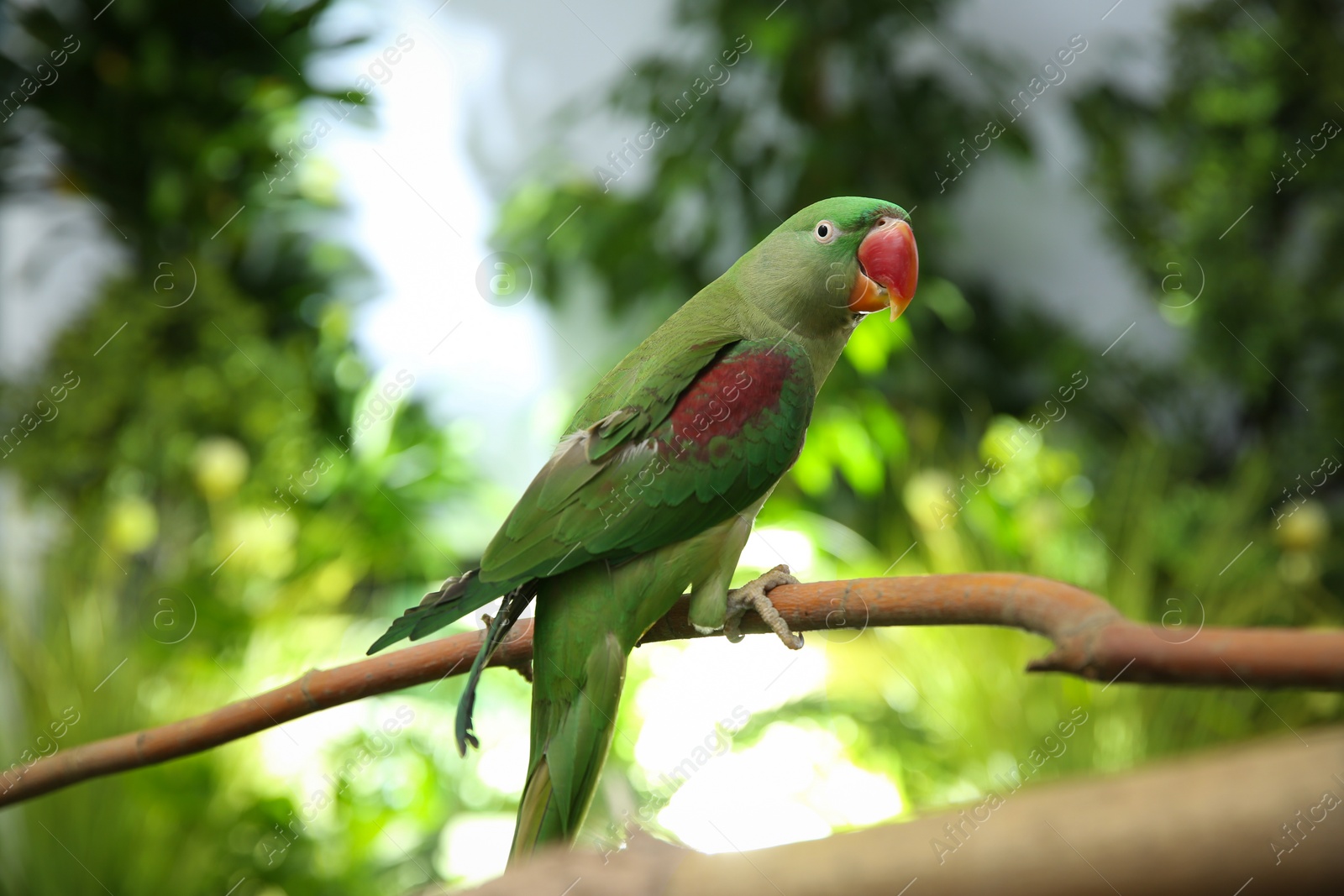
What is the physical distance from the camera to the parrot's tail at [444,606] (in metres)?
0.64

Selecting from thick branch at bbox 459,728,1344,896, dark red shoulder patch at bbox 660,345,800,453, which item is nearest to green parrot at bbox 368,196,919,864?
dark red shoulder patch at bbox 660,345,800,453

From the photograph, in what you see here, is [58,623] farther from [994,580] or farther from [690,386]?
[994,580]

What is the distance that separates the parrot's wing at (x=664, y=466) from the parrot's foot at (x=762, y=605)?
0.06m

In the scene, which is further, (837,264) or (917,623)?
(837,264)

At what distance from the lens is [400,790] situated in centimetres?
198

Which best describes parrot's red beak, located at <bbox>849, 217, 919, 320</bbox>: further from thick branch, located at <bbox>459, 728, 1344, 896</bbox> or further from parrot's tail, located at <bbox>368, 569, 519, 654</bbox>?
thick branch, located at <bbox>459, 728, 1344, 896</bbox>

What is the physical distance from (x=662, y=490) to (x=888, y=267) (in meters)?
0.27

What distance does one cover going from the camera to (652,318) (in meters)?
2.51

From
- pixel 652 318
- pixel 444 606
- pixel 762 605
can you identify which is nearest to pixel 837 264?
pixel 762 605

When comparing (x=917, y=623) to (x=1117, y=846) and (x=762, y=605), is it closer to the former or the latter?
(x=762, y=605)

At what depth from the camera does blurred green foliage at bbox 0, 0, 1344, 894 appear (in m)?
1.91

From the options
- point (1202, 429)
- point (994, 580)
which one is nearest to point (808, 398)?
point (994, 580)

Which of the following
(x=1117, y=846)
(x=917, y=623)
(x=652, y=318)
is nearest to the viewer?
(x=1117, y=846)

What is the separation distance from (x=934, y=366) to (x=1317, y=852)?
7.73ft
